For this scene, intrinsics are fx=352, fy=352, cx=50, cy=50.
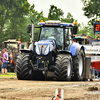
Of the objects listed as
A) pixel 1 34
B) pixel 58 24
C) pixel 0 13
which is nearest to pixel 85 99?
pixel 58 24

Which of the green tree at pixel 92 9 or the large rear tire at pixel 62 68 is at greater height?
the green tree at pixel 92 9

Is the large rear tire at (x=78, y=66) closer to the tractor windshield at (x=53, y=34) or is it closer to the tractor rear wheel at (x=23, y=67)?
the tractor windshield at (x=53, y=34)

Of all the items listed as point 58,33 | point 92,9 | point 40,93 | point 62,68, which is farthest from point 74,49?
point 92,9

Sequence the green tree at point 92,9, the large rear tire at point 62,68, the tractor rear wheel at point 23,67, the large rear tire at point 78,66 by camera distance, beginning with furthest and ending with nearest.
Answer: the green tree at point 92,9 → the large rear tire at point 78,66 → the tractor rear wheel at point 23,67 → the large rear tire at point 62,68

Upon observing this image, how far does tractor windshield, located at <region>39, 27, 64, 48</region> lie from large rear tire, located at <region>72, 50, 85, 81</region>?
3.11 feet

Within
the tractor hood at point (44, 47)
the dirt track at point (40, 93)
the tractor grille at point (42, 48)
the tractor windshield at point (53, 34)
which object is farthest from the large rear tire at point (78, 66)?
the dirt track at point (40, 93)

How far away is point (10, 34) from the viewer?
5194 cm

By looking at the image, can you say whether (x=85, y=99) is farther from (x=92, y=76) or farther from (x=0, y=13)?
(x=0, y=13)

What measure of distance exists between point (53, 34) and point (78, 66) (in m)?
1.75

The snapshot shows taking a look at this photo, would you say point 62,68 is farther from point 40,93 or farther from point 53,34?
point 40,93

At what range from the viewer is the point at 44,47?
14500 mm

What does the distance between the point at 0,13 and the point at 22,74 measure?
112 feet

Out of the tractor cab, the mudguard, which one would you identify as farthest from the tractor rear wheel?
the mudguard

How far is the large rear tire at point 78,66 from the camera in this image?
596 inches
